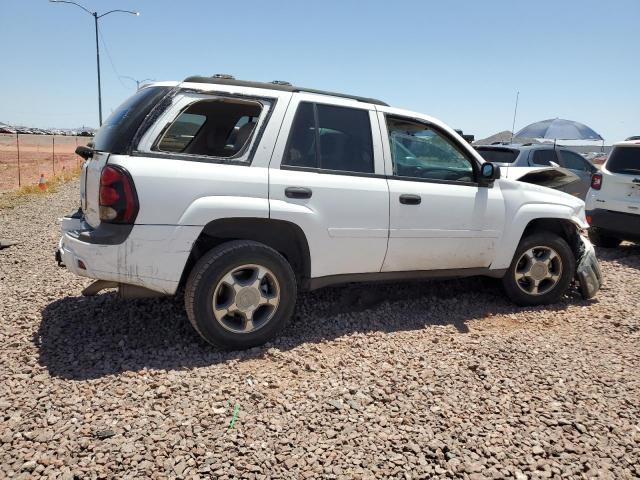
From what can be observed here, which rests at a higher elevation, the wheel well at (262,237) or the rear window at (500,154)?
the rear window at (500,154)

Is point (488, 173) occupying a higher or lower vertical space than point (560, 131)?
lower

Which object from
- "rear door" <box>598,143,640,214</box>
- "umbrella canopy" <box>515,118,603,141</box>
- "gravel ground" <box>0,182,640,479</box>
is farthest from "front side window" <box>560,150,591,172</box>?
"gravel ground" <box>0,182,640,479</box>

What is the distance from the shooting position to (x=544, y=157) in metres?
10.3

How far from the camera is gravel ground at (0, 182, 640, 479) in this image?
8.21 feet

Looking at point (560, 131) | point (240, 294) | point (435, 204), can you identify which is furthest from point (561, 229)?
point (560, 131)

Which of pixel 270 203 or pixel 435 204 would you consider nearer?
pixel 270 203

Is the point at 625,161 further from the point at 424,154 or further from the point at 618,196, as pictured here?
the point at 424,154

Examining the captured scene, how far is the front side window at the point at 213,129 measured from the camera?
3.59 metres

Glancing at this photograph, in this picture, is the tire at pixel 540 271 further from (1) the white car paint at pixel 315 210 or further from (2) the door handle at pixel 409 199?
(2) the door handle at pixel 409 199

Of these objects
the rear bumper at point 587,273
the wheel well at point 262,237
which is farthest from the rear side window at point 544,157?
the wheel well at point 262,237

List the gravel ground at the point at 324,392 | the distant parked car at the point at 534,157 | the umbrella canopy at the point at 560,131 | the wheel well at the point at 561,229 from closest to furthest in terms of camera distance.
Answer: the gravel ground at the point at 324,392, the wheel well at the point at 561,229, the distant parked car at the point at 534,157, the umbrella canopy at the point at 560,131

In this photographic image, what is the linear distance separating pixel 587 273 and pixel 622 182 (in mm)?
3245

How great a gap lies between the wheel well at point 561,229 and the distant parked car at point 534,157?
4.46 m

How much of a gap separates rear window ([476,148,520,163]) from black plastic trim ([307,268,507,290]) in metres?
5.90
